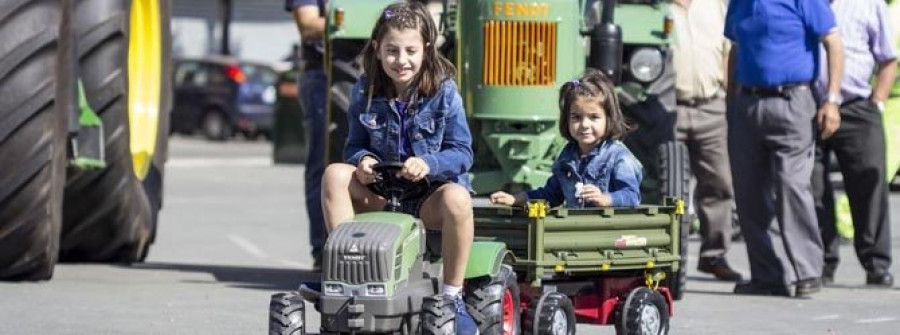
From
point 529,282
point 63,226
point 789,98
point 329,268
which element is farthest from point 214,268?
point 329,268

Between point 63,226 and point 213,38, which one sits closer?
point 63,226

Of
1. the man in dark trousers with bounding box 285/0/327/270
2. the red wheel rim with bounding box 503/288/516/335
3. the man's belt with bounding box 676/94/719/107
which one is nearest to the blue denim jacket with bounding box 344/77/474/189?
the red wheel rim with bounding box 503/288/516/335

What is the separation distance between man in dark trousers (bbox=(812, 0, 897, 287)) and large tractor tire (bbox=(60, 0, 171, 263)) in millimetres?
3758

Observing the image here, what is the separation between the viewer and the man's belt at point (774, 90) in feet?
→ 39.0

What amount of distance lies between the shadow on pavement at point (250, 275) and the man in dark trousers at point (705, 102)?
2.39 metres

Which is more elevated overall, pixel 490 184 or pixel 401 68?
pixel 401 68

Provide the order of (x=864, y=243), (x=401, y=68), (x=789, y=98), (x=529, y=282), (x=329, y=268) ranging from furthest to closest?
(x=864, y=243) < (x=789, y=98) < (x=529, y=282) < (x=401, y=68) < (x=329, y=268)

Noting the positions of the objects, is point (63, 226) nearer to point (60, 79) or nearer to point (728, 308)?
point (60, 79)

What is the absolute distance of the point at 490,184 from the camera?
38.1 feet

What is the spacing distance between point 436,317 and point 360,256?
32cm

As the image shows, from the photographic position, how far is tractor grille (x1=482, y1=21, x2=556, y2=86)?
1148 centimetres

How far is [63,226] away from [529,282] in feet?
14.4

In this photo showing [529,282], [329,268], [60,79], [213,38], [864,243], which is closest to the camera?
[329,268]

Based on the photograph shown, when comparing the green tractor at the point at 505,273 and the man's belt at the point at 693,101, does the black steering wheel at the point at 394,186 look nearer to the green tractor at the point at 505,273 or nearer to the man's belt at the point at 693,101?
the green tractor at the point at 505,273
